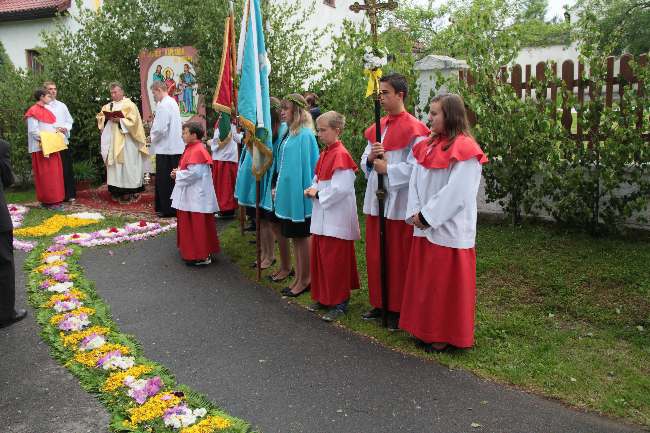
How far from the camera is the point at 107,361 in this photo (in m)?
5.12

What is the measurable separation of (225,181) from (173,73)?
3.94 metres

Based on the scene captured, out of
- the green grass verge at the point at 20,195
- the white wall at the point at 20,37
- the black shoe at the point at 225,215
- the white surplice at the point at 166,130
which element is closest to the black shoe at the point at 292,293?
the black shoe at the point at 225,215

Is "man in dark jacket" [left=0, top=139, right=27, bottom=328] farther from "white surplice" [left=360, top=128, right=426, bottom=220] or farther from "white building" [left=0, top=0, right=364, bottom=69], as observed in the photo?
"white building" [left=0, top=0, right=364, bottom=69]

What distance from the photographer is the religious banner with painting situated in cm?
1308

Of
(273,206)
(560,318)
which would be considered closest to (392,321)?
(560,318)

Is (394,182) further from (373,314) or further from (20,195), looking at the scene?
(20,195)

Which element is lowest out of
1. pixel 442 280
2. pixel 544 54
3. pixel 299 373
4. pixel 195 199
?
pixel 299 373

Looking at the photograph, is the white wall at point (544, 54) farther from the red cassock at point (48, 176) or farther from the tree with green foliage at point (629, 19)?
the red cassock at point (48, 176)

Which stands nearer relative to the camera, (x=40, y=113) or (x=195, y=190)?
(x=195, y=190)

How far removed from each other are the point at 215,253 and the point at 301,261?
6.80 ft

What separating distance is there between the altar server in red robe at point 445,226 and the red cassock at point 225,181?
18.5 ft

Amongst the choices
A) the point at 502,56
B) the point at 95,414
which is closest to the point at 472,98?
the point at 502,56

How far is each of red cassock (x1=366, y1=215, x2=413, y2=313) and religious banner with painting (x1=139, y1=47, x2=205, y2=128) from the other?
8174 mm

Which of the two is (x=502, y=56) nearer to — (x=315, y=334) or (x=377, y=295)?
(x=377, y=295)
